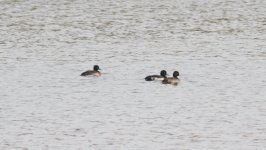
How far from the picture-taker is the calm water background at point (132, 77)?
84.5ft

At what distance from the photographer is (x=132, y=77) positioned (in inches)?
1425

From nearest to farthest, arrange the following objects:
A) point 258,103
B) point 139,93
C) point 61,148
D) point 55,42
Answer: point 61,148
point 258,103
point 139,93
point 55,42

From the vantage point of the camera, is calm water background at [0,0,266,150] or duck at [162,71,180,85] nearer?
calm water background at [0,0,266,150]

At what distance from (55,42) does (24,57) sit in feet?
16.9

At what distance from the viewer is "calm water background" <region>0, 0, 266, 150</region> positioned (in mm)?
25750

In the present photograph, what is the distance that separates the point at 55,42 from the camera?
46.3m

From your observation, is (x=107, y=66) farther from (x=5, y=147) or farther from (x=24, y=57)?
(x=5, y=147)

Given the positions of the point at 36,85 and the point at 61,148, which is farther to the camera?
the point at 36,85

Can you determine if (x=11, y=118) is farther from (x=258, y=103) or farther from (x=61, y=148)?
(x=258, y=103)

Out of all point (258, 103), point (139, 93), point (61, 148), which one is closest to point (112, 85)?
point (139, 93)

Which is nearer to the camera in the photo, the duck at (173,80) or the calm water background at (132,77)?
the calm water background at (132,77)

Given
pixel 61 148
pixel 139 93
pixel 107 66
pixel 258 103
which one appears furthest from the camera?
pixel 107 66

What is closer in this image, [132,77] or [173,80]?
[173,80]

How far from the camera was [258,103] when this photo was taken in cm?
3047
